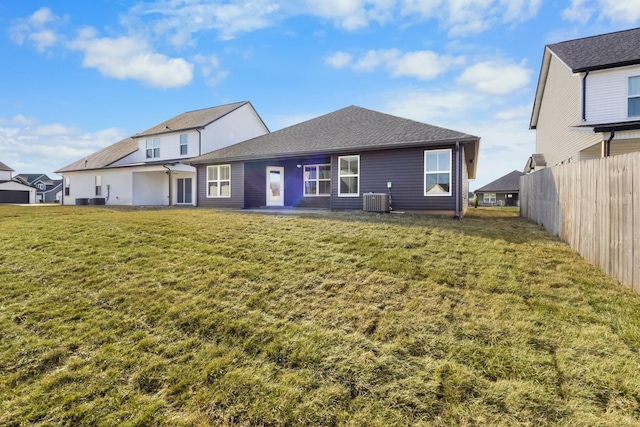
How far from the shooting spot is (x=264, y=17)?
1042 cm

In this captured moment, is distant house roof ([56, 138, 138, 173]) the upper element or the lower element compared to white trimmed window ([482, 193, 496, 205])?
upper

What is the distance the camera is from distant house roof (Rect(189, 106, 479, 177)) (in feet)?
38.9

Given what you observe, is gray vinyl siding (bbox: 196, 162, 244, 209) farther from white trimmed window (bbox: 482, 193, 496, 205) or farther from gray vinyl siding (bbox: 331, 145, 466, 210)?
white trimmed window (bbox: 482, 193, 496, 205)

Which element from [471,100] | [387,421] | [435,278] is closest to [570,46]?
[471,100]

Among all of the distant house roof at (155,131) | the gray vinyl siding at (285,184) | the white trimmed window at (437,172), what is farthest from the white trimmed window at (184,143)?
the white trimmed window at (437,172)

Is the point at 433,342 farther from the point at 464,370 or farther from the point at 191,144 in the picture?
the point at 191,144

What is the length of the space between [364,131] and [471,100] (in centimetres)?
503

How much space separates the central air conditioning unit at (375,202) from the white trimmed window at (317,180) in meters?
3.04

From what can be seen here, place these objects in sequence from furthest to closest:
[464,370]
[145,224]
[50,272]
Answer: [145,224], [50,272], [464,370]

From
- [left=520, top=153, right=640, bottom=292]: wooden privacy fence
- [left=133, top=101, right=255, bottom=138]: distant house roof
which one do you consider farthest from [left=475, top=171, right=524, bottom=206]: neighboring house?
[left=520, top=153, right=640, bottom=292]: wooden privacy fence

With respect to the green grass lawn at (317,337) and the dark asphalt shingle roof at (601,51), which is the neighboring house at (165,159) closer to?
the green grass lawn at (317,337)

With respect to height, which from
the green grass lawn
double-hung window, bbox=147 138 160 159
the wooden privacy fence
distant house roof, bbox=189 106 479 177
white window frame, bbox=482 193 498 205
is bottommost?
the green grass lawn

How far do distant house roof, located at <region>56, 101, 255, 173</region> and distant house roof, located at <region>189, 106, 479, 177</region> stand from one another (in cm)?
559

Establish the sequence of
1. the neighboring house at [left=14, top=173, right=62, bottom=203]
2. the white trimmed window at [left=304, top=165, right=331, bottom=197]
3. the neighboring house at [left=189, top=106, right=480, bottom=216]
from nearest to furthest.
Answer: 1. the neighboring house at [left=189, top=106, right=480, bottom=216]
2. the white trimmed window at [left=304, top=165, right=331, bottom=197]
3. the neighboring house at [left=14, top=173, right=62, bottom=203]
